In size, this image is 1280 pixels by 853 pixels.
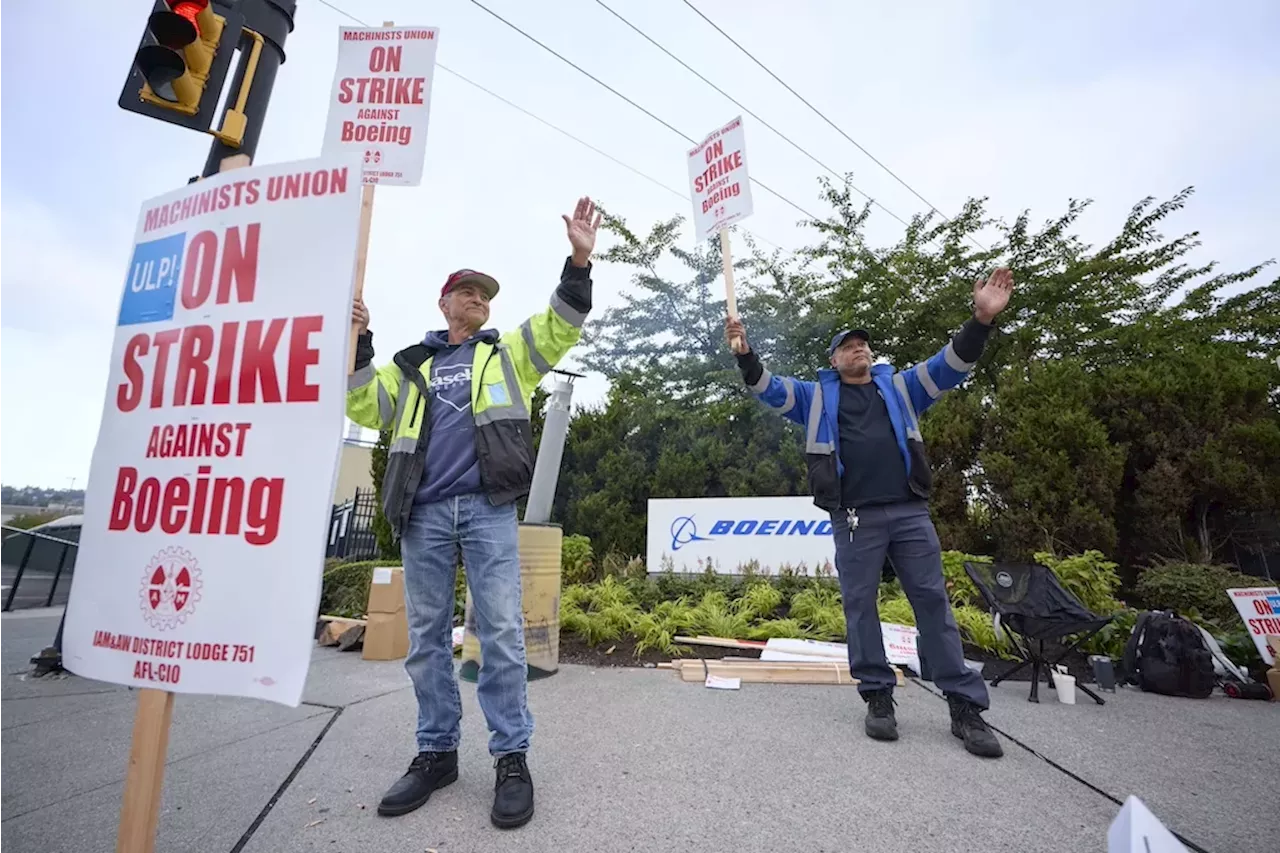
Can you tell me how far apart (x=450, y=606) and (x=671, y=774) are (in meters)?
1.10

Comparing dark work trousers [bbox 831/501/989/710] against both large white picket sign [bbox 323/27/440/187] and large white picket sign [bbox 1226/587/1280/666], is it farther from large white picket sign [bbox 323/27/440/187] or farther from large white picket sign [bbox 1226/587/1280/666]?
large white picket sign [bbox 1226/587/1280/666]

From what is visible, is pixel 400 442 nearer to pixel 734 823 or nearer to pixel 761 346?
pixel 734 823

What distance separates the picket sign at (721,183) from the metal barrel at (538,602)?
2064 millimetres

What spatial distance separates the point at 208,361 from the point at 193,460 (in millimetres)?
242

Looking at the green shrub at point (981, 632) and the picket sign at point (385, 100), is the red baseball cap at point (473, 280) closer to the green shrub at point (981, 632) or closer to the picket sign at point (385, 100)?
the picket sign at point (385, 100)

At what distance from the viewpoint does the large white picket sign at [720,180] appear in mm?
3947

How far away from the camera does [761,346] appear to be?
12.6 m

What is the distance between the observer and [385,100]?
9.20 feet

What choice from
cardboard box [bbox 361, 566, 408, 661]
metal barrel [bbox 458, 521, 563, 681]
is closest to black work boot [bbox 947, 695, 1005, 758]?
metal barrel [bbox 458, 521, 563, 681]

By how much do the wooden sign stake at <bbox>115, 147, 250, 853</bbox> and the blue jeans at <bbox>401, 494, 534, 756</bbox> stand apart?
942mm

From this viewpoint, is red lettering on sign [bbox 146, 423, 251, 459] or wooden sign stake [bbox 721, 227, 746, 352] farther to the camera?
wooden sign stake [bbox 721, 227, 746, 352]

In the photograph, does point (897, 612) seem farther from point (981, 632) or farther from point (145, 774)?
point (145, 774)

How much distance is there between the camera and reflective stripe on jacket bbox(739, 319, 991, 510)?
3.14 meters

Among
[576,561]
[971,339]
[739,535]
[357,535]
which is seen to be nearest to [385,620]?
[576,561]
